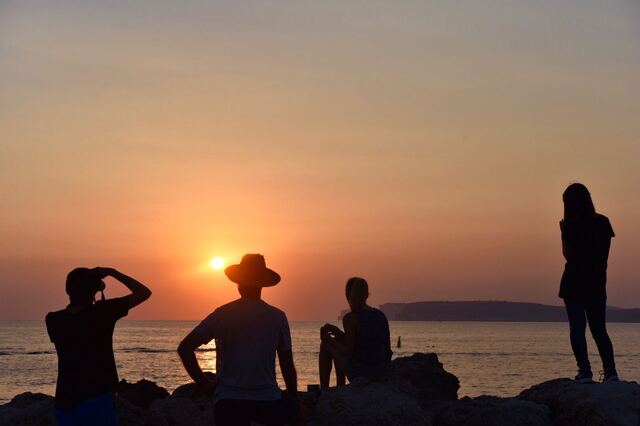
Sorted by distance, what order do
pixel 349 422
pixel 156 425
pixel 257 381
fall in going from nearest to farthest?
pixel 257 381 < pixel 349 422 < pixel 156 425

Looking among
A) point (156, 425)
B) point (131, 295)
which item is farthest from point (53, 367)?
point (131, 295)

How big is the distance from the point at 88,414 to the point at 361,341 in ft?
19.6

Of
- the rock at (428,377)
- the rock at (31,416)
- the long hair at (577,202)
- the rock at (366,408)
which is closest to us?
the long hair at (577,202)

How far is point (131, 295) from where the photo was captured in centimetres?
707

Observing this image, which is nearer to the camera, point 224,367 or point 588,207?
point 224,367

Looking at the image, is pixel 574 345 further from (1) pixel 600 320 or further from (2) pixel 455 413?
(2) pixel 455 413

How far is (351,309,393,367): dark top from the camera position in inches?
480

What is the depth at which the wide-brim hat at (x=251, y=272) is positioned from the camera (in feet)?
22.9

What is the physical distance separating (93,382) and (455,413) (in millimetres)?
5599

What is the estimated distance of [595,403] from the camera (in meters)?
10.4

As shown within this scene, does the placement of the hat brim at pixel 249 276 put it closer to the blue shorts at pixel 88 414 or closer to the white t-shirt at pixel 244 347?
the white t-shirt at pixel 244 347

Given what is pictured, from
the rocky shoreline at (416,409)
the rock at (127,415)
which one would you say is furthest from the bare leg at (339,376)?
the rock at (127,415)

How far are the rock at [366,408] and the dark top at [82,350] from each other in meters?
4.74

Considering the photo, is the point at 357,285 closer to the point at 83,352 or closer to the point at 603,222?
the point at 603,222
